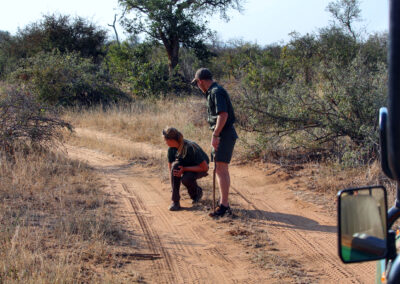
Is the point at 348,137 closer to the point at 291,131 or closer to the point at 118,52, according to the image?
the point at 291,131

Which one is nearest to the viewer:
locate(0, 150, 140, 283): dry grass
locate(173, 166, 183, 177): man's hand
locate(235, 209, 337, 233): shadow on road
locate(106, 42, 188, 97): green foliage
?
locate(0, 150, 140, 283): dry grass

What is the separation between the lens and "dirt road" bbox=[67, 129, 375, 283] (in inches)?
147

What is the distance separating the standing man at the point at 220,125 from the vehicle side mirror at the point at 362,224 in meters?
3.24

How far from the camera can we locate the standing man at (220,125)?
489cm

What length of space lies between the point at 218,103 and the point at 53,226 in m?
2.28

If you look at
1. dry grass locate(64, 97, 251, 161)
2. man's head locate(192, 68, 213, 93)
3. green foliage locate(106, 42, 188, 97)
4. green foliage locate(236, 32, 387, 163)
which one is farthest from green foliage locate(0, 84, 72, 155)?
green foliage locate(106, 42, 188, 97)

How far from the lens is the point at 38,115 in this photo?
26.1 feet

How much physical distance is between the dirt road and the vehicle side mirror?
211cm

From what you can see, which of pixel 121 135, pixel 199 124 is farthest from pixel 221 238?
pixel 121 135

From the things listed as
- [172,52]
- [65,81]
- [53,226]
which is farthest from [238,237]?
[172,52]

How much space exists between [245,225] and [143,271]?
1.55m

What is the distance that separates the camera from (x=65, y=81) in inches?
586

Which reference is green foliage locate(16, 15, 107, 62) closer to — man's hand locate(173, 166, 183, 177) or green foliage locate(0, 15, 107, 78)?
green foliage locate(0, 15, 107, 78)

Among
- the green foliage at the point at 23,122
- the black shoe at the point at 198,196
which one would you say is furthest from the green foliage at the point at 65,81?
the black shoe at the point at 198,196
